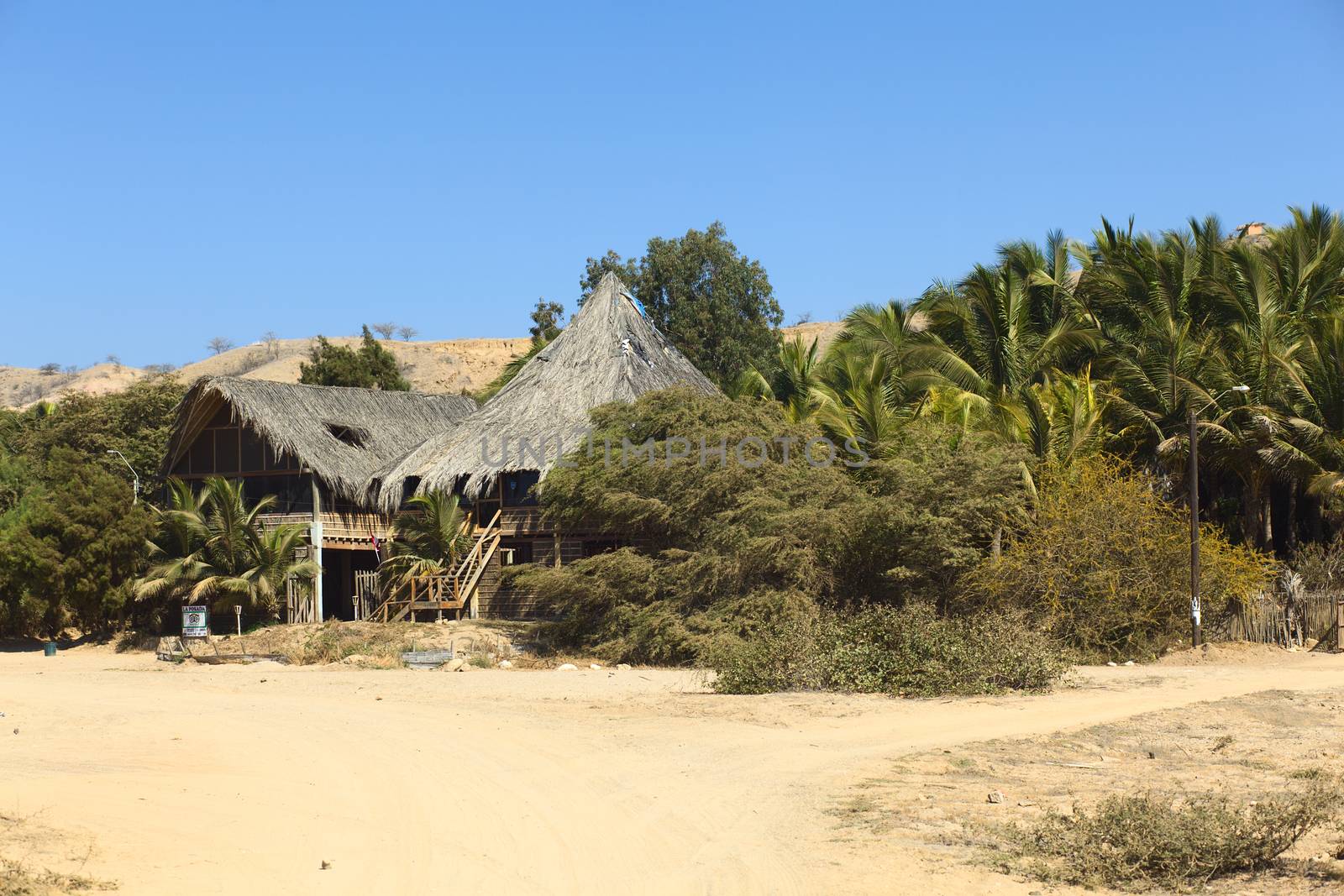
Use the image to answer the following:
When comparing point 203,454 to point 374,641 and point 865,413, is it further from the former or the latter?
point 865,413

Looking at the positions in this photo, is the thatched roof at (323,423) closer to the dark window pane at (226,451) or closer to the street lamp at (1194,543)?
the dark window pane at (226,451)

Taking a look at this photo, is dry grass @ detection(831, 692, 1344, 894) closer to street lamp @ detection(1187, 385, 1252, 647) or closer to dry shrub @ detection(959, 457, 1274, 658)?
dry shrub @ detection(959, 457, 1274, 658)

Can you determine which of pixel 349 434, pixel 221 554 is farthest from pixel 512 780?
pixel 349 434

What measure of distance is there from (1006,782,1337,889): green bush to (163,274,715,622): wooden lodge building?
19.1 m

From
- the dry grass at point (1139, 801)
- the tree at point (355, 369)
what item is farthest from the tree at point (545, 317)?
the dry grass at point (1139, 801)

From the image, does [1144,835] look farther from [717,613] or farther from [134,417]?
[134,417]

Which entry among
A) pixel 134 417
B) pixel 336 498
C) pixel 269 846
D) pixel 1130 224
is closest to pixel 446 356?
pixel 134 417

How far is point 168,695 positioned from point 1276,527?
22.7 metres

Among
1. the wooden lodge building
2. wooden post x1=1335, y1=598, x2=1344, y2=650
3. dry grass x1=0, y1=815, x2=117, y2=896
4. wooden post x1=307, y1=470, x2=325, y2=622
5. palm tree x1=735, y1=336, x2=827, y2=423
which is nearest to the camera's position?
dry grass x1=0, y1=815, x2=117, y2=896

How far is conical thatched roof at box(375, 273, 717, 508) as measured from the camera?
2875cm

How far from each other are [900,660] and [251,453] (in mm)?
18823

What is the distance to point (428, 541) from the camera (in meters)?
28.9

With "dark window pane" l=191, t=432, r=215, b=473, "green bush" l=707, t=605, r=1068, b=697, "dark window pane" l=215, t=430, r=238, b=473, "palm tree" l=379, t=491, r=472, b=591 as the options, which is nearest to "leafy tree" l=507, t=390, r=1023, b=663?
"green bush" l=707, t=605, r=1068, b=697

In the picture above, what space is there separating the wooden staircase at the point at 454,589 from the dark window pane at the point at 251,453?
4738 millimetres
